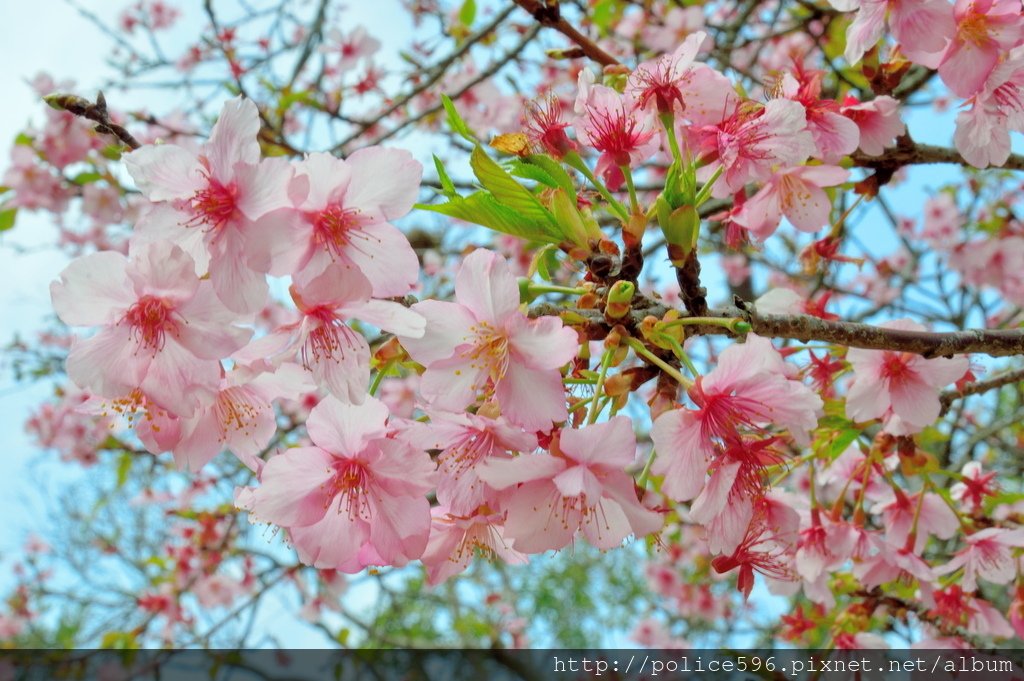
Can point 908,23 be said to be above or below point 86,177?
below

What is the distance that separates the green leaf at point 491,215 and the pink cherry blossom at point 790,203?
0.58m

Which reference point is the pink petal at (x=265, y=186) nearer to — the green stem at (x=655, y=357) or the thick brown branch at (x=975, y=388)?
the green stem at (x=655, y=357)

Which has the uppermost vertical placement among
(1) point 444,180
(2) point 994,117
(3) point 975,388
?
(2) point 994,117

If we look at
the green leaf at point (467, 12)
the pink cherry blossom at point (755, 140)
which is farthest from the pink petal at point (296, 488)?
the green leaf at point (467, 12)

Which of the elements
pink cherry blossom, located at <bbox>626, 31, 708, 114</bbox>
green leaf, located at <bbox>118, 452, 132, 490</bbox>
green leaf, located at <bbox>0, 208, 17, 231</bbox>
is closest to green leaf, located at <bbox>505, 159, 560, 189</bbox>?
pink cherry blossom, located at <bbox>626, 31, 708, 114</bbox>

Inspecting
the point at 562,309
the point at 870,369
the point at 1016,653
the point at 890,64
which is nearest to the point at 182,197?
the point at 562,309

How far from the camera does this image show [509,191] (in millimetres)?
976

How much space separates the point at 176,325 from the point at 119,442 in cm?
326

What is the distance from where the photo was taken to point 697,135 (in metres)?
1.16

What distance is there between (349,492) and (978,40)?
49.9 inches

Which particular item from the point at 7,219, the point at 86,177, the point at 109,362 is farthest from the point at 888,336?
the point at 7,219

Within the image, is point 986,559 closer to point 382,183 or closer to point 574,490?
point 574,490

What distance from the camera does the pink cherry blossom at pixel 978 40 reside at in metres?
1.23

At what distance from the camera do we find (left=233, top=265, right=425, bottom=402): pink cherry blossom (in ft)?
2.85
